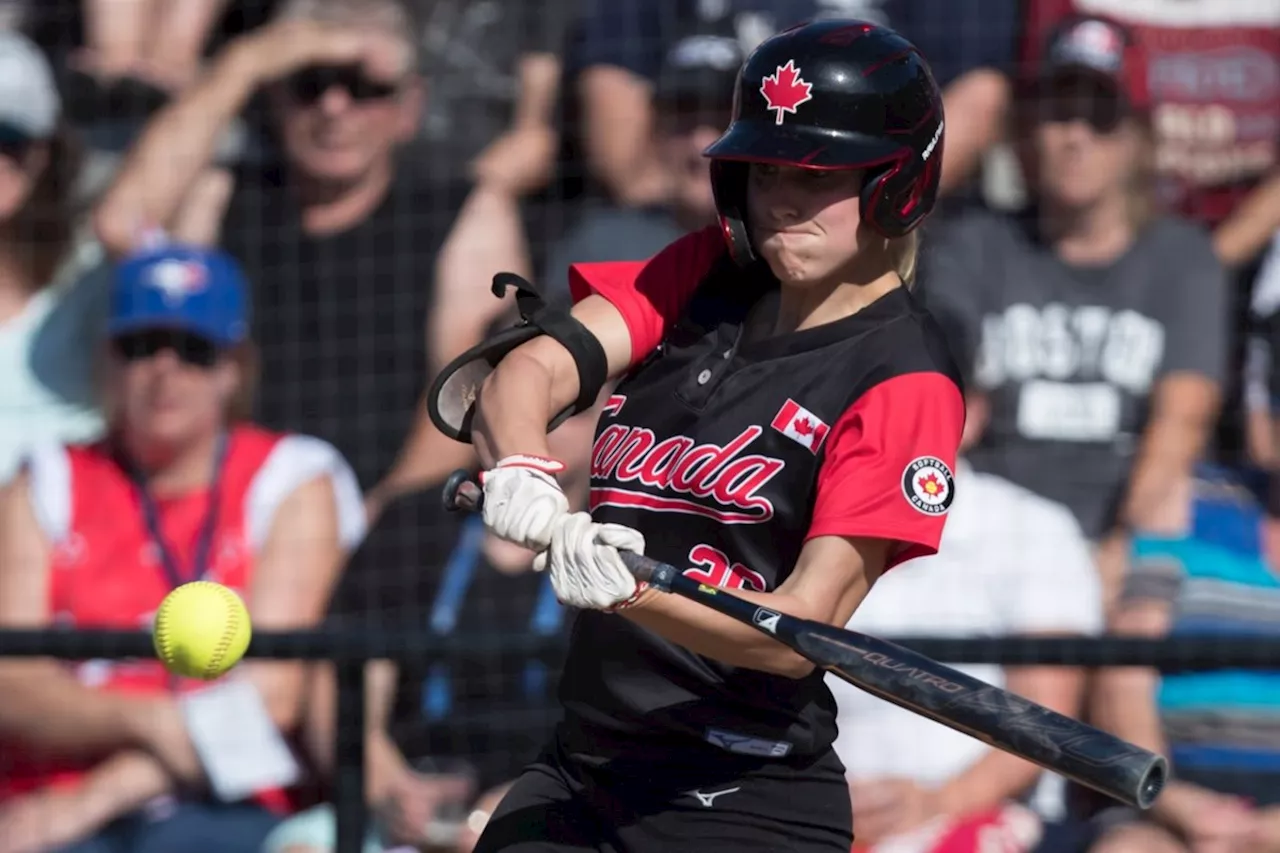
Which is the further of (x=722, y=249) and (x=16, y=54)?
(x=16, y=54)

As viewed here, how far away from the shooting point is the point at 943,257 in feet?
18.0

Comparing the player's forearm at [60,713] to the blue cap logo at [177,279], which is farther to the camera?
the blue cap logo at [177,279]

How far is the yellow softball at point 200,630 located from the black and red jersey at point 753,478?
52 cm

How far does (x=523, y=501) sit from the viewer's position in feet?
7.81

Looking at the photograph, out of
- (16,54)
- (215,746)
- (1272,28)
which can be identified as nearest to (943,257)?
(1272,28)

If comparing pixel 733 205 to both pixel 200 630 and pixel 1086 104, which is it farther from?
pixel 1086 104

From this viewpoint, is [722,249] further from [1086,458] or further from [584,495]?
[1086,458]

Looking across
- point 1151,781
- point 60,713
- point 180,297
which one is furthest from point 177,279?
point 1151,781

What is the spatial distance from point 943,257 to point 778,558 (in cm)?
310

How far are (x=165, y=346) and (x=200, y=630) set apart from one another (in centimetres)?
268

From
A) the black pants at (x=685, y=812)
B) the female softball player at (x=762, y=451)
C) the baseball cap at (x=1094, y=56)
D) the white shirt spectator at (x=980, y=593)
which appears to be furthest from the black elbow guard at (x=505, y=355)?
the baseball cap at (x=1094, y=56)

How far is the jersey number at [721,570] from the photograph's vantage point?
2545 mm

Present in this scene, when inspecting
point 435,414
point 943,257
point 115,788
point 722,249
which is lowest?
point 115,788

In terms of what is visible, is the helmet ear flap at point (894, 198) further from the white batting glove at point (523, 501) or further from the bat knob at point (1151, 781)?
the bat knob at point (1151, 781)
